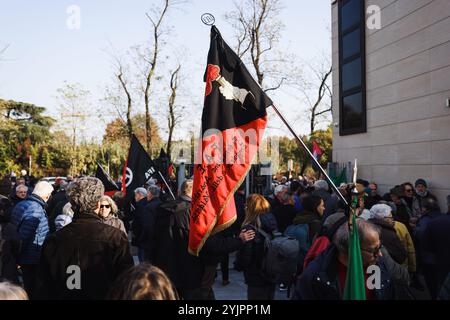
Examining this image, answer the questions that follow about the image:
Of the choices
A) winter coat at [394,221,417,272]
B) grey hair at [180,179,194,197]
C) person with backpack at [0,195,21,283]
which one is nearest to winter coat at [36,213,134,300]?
grey hair at [180,179,194,197]

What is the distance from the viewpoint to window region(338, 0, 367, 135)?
14.7m

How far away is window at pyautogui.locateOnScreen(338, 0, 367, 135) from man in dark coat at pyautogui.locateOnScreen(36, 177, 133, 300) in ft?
40.1

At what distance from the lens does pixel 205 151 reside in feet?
14.1

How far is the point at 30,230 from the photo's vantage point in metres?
5.75

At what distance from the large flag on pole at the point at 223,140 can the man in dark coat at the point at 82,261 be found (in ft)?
2.99

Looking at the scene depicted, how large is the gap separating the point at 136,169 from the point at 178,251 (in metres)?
4.30

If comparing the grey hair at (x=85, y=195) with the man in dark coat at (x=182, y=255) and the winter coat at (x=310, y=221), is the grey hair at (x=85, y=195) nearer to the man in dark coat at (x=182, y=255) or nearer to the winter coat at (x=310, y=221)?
the man in dark coat at (x=182, y=255)

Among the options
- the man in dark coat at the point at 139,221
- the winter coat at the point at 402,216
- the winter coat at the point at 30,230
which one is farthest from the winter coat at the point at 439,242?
the winter coat at the point at 30,230

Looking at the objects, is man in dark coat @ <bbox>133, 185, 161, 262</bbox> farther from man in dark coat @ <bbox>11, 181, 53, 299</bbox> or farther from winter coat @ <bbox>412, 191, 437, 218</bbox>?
winter coat @ <bbox>412, 191, 437, 218</bbox>

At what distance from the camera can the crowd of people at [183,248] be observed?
2965mm

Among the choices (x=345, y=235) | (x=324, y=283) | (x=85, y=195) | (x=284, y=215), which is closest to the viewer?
(x=324, y=283)

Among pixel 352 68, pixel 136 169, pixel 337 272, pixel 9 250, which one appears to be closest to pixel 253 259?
pixel 337 272

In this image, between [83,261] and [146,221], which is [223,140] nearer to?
[83,261]
